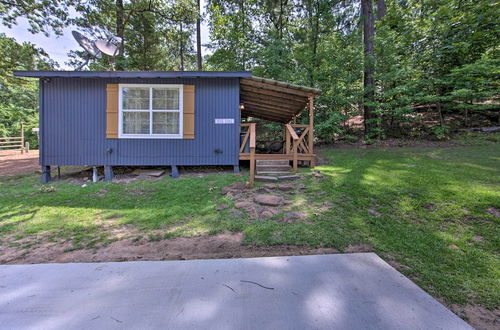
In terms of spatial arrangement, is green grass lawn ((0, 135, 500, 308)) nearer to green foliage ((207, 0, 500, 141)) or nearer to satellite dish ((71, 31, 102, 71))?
satellite dish ((71, 31, 102, 71))

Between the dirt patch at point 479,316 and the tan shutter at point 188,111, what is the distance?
5.67m

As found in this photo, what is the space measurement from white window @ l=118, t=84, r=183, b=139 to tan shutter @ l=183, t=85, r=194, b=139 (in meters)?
0.13

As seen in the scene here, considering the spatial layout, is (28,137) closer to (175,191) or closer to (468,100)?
(175,191)

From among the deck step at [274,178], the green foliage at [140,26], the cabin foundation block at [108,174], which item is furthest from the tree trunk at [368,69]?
the cabin foundation block at [108,174]

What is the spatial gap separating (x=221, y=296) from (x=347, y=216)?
2265 mm

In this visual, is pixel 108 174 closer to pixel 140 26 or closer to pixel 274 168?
pixel 274 168

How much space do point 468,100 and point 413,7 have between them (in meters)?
5.58

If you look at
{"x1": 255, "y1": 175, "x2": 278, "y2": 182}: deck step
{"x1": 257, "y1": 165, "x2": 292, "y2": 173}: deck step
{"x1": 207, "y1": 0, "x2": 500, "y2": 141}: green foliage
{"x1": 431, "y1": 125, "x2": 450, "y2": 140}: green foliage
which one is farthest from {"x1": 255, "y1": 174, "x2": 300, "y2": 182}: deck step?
{"x1": 431, "y1": 125, "x2": 450, "y2": 140}: green foliage

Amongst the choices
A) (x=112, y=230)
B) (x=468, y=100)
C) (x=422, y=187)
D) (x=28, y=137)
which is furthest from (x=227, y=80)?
(x=28, y=137)

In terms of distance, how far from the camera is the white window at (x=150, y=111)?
5.93 metres

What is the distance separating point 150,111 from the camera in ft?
19.5

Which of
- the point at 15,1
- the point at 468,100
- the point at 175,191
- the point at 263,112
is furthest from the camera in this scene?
the point at 15,1

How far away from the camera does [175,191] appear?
4.80 meters

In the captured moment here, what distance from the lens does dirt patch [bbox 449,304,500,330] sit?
1.49m
